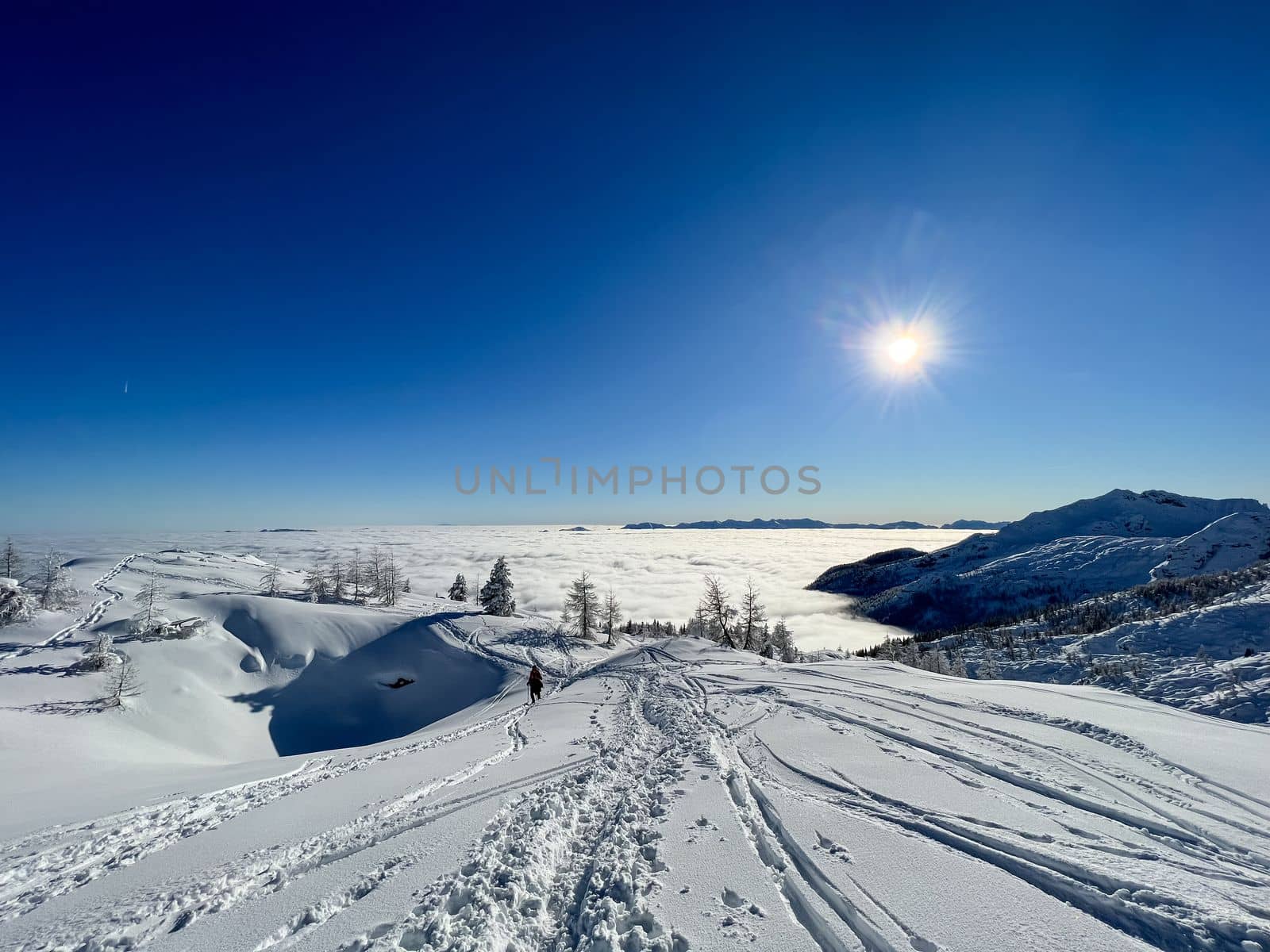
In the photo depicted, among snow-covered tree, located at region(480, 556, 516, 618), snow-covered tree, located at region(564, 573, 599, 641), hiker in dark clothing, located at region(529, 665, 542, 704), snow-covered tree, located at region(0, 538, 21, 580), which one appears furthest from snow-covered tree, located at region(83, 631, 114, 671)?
snow-covered tree, located at region(0, 538, 21, 580)

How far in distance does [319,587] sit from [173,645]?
107 ft

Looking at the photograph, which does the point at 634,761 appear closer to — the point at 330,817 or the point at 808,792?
the point at 808,792

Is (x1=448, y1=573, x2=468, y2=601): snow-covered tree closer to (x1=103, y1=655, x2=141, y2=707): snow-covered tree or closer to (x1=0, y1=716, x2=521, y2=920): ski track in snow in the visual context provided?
(x1=103, y1=655, x2=141, y2=707): snow-covered tree

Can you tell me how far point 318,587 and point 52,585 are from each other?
2492 centimetres

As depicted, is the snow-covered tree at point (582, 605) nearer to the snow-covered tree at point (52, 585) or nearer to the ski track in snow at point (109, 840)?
the snow-covered tree at point (52, 585)

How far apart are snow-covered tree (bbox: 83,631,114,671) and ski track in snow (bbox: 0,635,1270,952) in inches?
1163

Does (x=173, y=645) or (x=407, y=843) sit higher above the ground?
(x=407, y=843)

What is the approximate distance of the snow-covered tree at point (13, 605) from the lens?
34.8m

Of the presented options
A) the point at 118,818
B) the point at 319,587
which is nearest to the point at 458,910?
the point at 118,818

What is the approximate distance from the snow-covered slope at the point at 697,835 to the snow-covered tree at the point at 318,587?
165ft

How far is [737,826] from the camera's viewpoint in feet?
24.7

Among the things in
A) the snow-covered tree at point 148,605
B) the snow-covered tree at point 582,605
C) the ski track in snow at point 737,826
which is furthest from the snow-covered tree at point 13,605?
the ski track in snow at point 737,826

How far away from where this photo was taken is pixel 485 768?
11672 millimetres

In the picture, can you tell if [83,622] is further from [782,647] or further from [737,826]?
[782,647]
